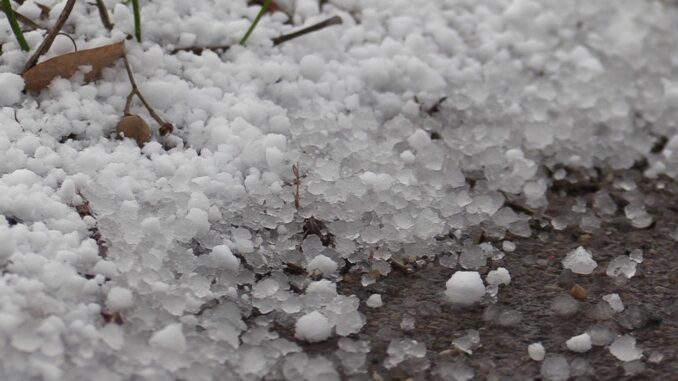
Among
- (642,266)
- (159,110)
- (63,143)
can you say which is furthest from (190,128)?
(642,266)

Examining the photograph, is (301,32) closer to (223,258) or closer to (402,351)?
(223,258)

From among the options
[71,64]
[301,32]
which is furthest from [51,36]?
[301,32]

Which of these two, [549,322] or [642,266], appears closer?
[549,322]

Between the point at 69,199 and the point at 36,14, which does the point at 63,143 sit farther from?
the point at 36,14

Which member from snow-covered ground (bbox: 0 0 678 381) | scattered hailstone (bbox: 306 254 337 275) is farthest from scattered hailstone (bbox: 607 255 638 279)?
scattered hailstone (bbox: 306 254 337 275)

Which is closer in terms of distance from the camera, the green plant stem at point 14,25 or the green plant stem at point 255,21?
the green plant stem at point 14,25

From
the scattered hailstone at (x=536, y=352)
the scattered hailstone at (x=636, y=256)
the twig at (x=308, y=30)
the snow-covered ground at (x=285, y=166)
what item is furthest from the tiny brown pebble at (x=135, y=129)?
the scattered hailstone at (x=636, y=256)

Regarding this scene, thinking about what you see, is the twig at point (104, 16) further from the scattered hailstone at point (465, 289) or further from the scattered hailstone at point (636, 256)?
the scattered hailstone at point (636, 256)
